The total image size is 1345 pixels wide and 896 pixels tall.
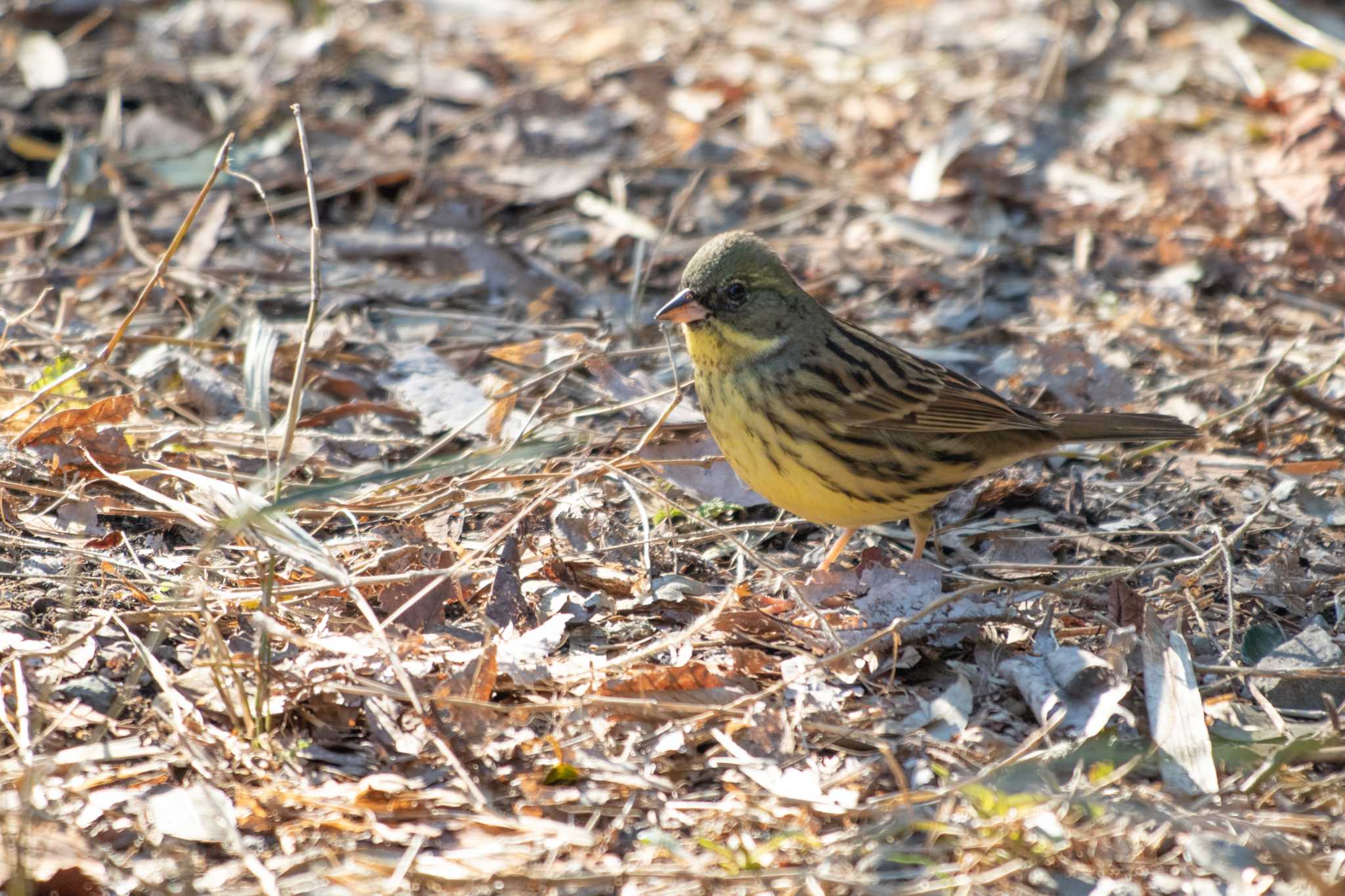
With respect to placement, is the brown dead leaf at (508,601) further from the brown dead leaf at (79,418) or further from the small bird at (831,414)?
the brown dead leaf at (79,418)

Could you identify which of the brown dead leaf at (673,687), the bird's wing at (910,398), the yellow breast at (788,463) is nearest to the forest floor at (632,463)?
the brown dead leaf at (673,687)

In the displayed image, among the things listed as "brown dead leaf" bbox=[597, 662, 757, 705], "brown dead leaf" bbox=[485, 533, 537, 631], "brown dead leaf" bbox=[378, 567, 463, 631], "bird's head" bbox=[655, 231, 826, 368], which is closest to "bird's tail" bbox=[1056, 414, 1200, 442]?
"bird's head" bbox=[655, 231, 826, 368]

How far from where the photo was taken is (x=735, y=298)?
205 inches

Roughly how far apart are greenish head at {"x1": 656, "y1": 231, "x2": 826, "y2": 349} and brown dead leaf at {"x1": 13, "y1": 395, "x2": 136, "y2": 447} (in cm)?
207

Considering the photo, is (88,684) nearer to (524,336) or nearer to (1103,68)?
(524,336)

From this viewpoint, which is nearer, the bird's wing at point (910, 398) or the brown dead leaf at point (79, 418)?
the brown dead leaf at point (79, 418)

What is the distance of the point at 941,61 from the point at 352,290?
169 inches

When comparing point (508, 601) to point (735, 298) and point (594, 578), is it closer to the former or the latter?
point (594, 578)

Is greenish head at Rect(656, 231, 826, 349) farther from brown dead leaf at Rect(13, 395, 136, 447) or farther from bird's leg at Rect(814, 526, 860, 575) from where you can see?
brown dead leaf at Rect(13, 395, 136, 447)

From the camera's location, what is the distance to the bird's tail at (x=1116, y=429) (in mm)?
5293

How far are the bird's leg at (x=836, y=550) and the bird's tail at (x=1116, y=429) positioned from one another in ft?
2.92

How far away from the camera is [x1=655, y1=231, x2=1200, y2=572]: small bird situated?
4965 millimetres

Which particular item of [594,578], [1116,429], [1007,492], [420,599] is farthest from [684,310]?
[1116,429]

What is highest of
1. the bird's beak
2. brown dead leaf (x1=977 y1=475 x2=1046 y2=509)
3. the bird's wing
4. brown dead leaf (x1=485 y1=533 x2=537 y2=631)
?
the bird's beak
